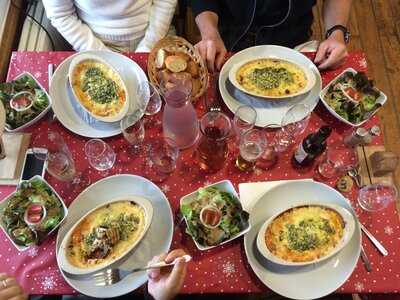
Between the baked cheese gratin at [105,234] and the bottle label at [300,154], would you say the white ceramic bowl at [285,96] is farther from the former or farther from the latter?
the baked cheese gratin at [105,234]

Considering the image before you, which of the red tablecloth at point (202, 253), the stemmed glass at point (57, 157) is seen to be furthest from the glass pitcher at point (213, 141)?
the stemmed glass at point (57, 157)

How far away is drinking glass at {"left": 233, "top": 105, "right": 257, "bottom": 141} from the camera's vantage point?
1.38 meters

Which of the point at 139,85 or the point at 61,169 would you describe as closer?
the point at 61,169

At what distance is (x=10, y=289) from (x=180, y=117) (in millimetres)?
695

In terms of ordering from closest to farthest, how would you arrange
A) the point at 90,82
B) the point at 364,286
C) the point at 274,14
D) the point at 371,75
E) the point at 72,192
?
1. the point at 364,286
2. the point at 72,192
3. the point at 90,82
4. the point at 274,14
5. the point at 371,75

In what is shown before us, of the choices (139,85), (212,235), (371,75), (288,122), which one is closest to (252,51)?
(288,122)

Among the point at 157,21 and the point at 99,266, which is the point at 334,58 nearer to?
the point at 157,21

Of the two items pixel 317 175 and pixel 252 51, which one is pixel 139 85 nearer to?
pixel 252 51

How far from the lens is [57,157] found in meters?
1.34

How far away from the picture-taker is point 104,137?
1386 mm

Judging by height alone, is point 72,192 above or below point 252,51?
below

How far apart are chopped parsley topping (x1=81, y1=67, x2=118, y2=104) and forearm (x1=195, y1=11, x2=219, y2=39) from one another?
476 millimetres

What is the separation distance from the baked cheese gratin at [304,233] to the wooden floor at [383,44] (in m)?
1.43

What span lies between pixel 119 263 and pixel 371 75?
81.8 inches
